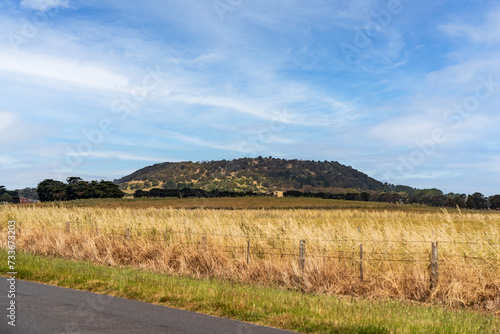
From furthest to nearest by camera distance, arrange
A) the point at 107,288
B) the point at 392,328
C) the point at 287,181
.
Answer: the point at 287,181
the point at 107,288
the point at 392,328

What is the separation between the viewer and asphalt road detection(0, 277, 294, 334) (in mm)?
7488

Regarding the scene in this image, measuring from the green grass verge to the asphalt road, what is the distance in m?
0.60

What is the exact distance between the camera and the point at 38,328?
7.42 metres

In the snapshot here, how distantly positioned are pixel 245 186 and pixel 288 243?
150m

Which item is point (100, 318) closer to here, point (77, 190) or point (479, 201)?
point (77, 190)

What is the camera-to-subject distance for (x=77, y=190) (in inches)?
4700

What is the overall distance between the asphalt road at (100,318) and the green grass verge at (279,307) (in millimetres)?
596

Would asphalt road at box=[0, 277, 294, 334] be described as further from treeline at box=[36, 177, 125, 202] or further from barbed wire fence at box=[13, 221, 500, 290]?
treeline at box=[36, 177, 125, 202]

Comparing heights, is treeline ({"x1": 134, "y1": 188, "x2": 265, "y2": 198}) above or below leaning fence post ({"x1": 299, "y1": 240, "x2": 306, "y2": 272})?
above

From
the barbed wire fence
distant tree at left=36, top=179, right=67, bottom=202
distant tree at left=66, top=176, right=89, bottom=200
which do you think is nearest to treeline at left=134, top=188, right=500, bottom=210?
distant tree at left=66, top=176, right=89, bottom=200

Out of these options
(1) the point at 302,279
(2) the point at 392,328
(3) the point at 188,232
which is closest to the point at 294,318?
(2) the point at 392,328

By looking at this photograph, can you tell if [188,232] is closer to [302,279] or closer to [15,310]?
[302,279]

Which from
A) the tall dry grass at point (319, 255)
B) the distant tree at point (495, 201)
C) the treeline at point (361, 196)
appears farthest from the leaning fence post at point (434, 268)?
the distant tree at point (495, 201)

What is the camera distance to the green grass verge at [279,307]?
326 inches
